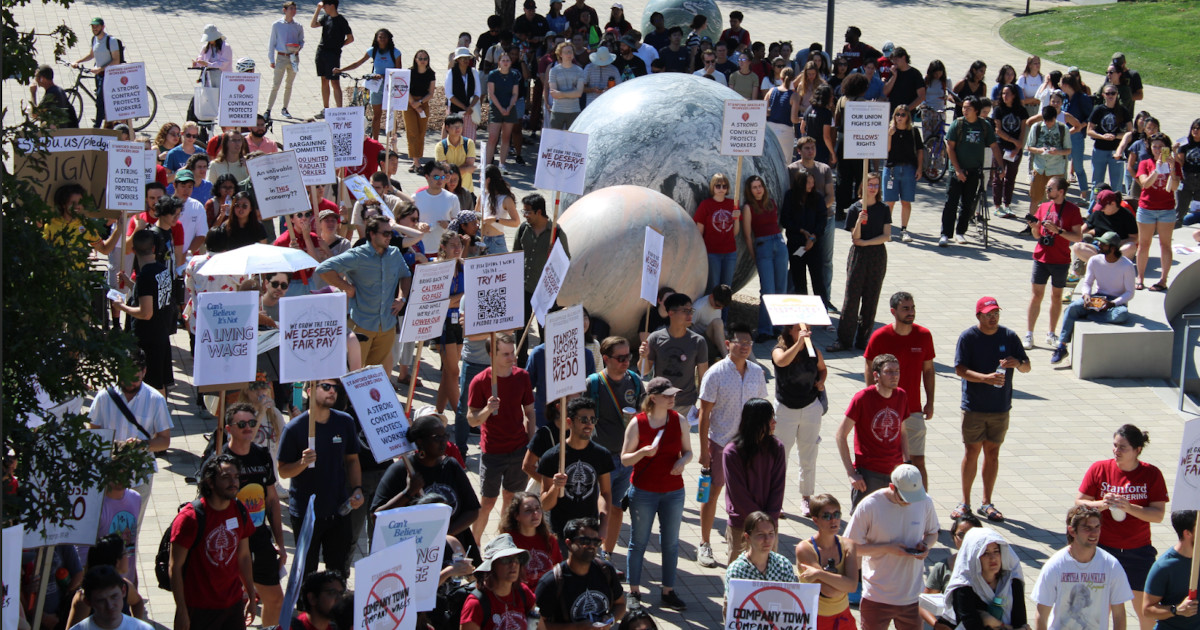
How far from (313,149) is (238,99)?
203cm

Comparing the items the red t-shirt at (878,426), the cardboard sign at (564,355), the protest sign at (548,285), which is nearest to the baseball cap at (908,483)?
the red t-shirt at (878,426)

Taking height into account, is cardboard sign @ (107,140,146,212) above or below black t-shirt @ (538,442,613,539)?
above

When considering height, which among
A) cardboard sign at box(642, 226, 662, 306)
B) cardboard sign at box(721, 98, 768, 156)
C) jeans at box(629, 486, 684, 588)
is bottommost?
jeans at box(629, 486, 684, 588)

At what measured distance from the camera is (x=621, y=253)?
506 inches

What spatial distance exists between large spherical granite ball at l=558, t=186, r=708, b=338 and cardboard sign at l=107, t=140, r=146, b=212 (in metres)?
3.73

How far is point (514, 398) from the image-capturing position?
9.67 m

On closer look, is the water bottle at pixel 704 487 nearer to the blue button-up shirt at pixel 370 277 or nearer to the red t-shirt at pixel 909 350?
the red t-shirt at pixel 909 350

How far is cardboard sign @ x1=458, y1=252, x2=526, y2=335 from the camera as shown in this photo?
9750 mm

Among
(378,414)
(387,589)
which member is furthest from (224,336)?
(387,589)

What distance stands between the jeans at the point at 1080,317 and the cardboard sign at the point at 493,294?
695 centimetres

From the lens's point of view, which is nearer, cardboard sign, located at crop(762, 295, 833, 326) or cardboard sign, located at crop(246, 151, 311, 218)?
cardboard sign, located at crop(762, 295, 833, 326)

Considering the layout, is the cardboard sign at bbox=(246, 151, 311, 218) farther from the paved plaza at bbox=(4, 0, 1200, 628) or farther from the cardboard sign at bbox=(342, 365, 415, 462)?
the cardboard sign at bbox=(342, 365, 415, 462)

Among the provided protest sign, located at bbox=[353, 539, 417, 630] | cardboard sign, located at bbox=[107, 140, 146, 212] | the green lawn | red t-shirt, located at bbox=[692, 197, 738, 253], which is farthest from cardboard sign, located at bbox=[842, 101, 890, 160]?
the green lawn

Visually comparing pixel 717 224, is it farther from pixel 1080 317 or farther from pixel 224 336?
pixel 224 336
